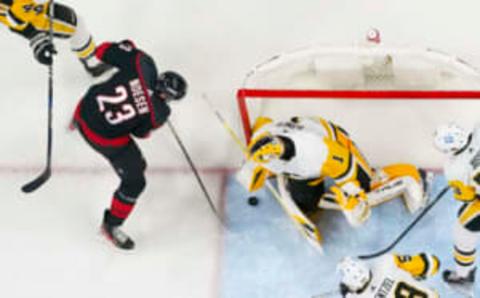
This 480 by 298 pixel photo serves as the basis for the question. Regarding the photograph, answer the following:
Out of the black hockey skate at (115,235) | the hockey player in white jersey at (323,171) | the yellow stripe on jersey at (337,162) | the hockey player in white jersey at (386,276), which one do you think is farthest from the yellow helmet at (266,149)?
the black hockey skate at (115,235)

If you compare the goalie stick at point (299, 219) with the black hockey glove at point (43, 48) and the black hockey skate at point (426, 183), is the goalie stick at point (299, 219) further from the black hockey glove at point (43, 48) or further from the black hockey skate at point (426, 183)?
the black hockey glove at point (43, 48)

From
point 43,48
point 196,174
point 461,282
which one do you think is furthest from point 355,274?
point 43,48

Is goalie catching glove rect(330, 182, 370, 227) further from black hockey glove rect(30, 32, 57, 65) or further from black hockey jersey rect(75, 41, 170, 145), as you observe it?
black hockey glove rect(30, 32, 57, 65)

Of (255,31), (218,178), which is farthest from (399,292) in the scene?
(255,31)

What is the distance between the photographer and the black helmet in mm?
2652

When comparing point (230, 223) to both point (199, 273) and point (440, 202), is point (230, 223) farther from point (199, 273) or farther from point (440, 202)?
point (440, 202)

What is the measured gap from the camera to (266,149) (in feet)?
8.46

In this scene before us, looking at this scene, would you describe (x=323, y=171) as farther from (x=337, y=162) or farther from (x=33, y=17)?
(x=33, y=17)

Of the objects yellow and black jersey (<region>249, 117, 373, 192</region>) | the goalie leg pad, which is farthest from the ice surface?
yellow and black jersey (<region>249, 117, 373, 192</region>)

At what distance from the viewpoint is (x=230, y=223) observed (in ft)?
10.1

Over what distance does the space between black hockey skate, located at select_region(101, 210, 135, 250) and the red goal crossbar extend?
58 centimetres

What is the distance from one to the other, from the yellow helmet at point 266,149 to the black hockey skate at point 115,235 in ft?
2.19

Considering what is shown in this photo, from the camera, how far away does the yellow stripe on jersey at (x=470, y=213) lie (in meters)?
2.55

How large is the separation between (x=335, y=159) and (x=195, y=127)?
754 mm
